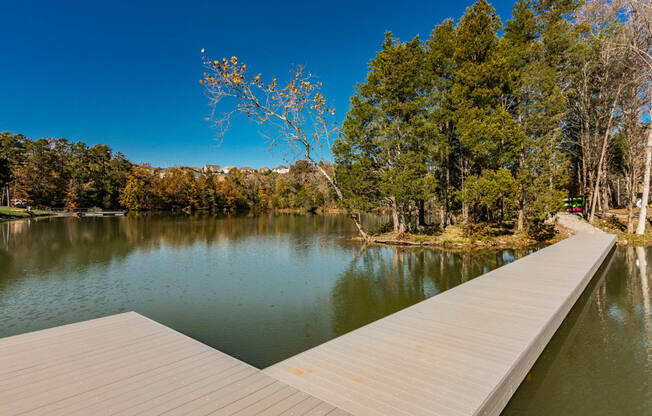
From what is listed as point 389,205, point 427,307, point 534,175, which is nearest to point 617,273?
point 534,175

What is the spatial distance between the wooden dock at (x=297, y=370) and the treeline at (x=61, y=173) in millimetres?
51288

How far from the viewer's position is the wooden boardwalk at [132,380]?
2.76 metres

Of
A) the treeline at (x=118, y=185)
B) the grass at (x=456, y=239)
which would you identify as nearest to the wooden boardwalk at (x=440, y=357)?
the grass at (x=456, y=239)

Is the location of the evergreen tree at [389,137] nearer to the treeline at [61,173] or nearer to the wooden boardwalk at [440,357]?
the wooden boardwalk at [440,357]

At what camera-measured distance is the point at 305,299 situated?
7.84m

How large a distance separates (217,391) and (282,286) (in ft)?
19.6

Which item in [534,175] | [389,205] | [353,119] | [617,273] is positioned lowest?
[617,273]

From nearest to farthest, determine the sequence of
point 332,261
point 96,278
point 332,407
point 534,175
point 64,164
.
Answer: point 332,407 < point 96,278 < point 332,261 < point 534,175 < point 64,164

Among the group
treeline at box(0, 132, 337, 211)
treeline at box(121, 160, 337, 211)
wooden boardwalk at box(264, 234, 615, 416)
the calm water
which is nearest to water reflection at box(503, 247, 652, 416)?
the calm water

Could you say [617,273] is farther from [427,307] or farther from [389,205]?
[389,205]

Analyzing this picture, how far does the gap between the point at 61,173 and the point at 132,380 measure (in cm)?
5720

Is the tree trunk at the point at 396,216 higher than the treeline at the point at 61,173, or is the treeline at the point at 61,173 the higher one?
the treeline at the point at 61,173

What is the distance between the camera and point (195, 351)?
13.2 ft

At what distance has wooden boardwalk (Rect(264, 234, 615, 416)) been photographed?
290cm
